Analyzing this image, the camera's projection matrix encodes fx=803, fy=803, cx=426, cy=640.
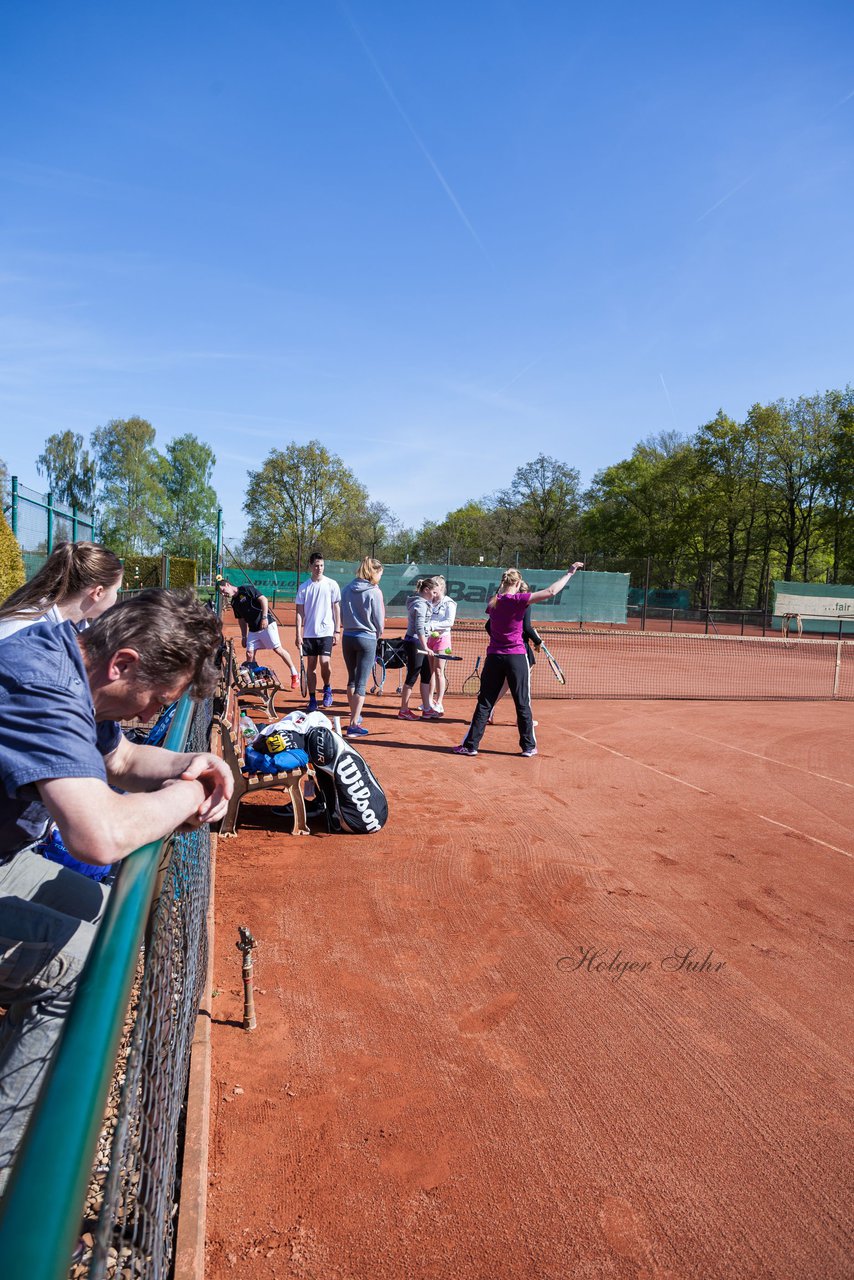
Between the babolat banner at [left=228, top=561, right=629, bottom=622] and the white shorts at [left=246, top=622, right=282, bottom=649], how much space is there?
19.0 meters

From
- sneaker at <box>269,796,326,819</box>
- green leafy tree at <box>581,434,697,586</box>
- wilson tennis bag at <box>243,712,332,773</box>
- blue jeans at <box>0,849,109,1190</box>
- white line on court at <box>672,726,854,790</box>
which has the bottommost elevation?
white line on court at <box>672,726,854,790</box>

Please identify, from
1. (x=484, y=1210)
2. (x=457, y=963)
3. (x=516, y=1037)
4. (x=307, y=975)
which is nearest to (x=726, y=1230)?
(x=484, y=1210)

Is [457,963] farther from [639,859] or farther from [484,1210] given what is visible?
[639,859]

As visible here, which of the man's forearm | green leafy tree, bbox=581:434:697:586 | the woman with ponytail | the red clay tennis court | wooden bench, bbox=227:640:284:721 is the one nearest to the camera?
the man's forearm

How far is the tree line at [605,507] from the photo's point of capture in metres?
46.2

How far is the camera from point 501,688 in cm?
812

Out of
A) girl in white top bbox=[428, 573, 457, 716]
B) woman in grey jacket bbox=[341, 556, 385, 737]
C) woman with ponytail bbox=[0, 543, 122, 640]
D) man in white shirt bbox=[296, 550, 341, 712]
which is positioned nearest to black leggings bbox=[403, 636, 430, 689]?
girl in white top bbox=[428, 573, 457, 716]

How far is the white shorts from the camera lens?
34.3 ft

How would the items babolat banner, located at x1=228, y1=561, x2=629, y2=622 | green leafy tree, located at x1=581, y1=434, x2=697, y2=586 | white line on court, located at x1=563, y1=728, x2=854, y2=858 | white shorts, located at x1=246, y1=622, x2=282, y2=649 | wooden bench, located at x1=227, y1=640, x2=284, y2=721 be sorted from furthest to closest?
green leafy tree, located at x1=581, y1=434, x2=697, y2=586 → babolat banner, located at x1=228, y1=561, x2=629, y2=622 → white shorts, located at x1=246, y1=622, x2=282, y2=649 → wooden bench, located at x1=227, y1=640, x2=284, y2=721 → white line on court, located at x1=563, y1=728, x2=854, y2=858

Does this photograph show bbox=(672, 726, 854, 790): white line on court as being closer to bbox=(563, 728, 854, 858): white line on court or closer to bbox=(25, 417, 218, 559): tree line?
bbox=(563, 728, 854, 858): white line on court

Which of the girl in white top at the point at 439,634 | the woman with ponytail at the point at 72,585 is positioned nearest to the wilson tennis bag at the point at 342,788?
the woman with ponytail at the point at 72,585

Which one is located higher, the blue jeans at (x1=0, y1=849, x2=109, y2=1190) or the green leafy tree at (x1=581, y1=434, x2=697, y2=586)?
the green leafy tree at (x1=581, y1=434, x2=697, y2=586)

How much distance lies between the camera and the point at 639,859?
5.44m

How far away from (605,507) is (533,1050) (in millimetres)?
61340
